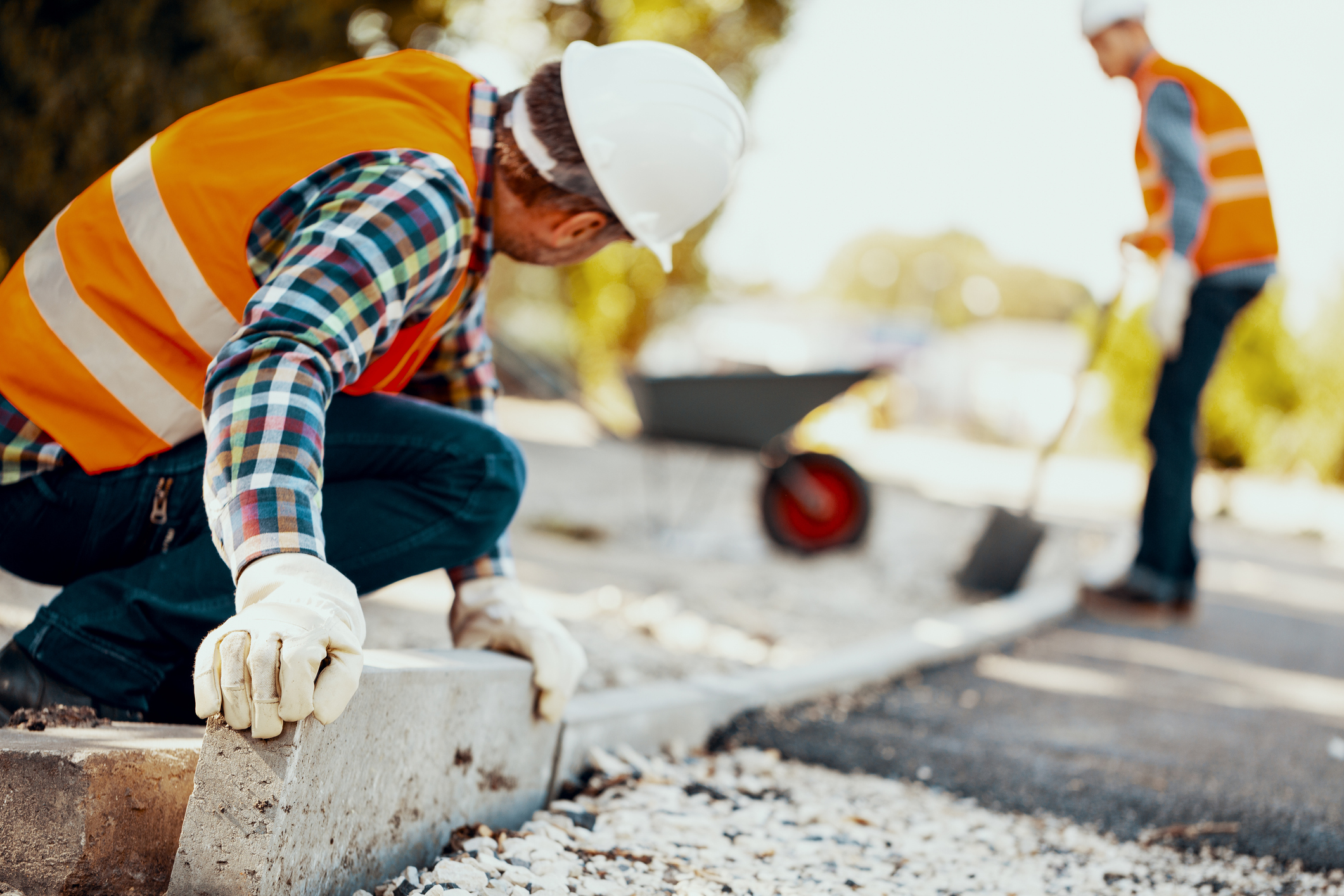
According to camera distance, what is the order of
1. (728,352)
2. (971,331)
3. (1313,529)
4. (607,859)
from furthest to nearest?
1. (971,331)
2. (728,352)
3. (1313,529)
4. (607,859)

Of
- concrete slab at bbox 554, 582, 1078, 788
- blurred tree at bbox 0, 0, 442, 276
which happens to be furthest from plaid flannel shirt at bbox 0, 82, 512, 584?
blurred tree at bbox 0, 0, 442, 276

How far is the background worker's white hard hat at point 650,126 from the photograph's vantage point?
5.35ft

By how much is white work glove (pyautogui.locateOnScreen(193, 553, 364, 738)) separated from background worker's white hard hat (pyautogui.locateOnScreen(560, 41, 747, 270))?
83 centimetres

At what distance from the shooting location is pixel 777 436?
17.7 feet

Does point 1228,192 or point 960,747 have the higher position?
point 1228,192

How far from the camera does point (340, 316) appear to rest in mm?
1258

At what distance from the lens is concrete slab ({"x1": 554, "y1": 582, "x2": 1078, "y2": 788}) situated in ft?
6.98

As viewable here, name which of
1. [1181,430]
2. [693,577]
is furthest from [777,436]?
[1181,430]

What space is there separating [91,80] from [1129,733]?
177 inches

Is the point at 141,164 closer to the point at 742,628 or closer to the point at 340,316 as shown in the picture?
the point at 340,316

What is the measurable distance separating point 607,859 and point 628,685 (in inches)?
38.2

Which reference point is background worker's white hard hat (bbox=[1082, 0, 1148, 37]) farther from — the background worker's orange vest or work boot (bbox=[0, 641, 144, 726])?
work boot (bbox=[0, 641, 144, 726])

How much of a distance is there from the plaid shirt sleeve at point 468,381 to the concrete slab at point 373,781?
24 centimetres

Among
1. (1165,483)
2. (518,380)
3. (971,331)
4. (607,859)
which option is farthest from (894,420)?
(971,331)
